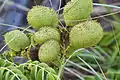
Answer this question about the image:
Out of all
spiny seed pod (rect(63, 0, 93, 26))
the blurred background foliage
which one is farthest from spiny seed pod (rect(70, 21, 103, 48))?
the blurred background foliage

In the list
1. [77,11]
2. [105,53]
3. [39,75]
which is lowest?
[105,53]

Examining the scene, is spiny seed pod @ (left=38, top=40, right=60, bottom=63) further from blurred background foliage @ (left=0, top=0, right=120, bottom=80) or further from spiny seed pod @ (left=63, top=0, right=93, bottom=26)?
blurred background foliage @ (left=0, top=0, right=120, bottom=80)

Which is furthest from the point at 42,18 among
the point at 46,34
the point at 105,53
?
the point at 105,53

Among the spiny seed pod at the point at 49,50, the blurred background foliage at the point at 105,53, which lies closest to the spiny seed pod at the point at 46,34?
the spiny seed pod at the point at 49,50

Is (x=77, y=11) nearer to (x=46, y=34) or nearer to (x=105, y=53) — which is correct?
(x=46, y=34)

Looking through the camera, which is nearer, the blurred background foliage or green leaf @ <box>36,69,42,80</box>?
green leaf @ <box>36,69,42,80</box>

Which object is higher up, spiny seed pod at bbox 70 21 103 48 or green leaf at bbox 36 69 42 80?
spiny seed pod at bbox 70 21 103 48
